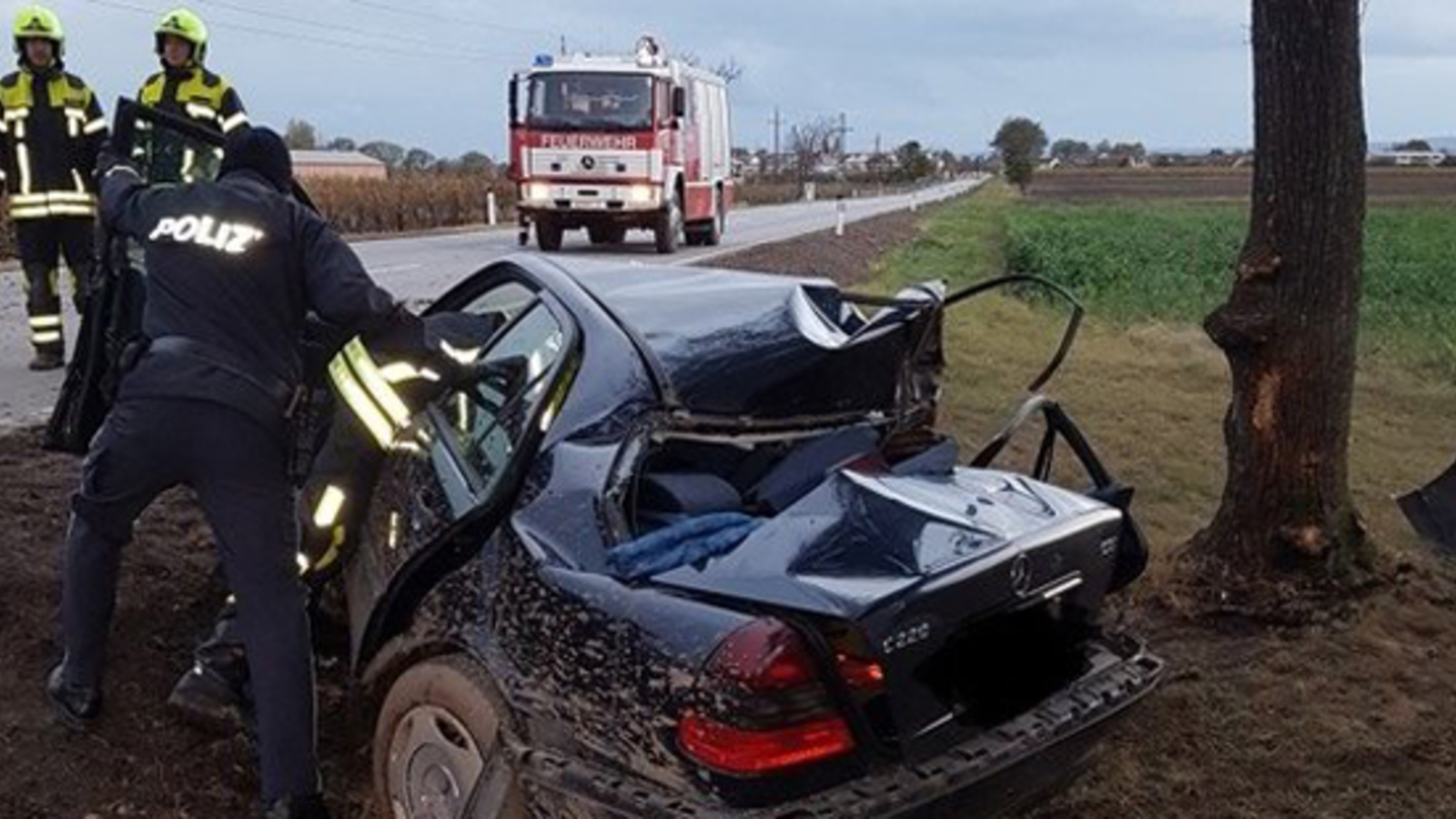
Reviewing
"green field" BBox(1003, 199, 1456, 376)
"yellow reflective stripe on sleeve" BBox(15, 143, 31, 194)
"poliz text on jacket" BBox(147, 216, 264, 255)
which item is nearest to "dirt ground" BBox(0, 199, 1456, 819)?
"poliz text on jacket" BBox(147, 216, 264, 255)

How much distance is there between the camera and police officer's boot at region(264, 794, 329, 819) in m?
3.24

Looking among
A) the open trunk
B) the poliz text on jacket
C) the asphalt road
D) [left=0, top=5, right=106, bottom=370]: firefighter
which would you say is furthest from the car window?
[left=0, top=5, right=106, bottom=370]: firefighter

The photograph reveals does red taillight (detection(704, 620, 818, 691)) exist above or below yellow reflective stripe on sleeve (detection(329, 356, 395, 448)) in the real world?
below

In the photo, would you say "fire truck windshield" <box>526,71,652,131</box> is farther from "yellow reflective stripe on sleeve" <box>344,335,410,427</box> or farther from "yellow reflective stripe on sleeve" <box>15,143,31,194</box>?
"yellow reflective stripe on sleeve" <box>344,335,410,427</box>

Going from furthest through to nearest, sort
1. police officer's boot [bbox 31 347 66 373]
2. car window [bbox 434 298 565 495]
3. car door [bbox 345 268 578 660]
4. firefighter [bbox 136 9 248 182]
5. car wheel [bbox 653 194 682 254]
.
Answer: car wheel [bbox 653 194 682 254], police officer's boot [bbox 31 347 66 373], firefighter [bbox 136 9 248 182], car window [bbox 434 298 565 495], car door [bbox 345 268 578 660]

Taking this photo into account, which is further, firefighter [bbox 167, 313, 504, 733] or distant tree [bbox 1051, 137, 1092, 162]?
distant tree [bbox 1051, 137, 1092, 162]

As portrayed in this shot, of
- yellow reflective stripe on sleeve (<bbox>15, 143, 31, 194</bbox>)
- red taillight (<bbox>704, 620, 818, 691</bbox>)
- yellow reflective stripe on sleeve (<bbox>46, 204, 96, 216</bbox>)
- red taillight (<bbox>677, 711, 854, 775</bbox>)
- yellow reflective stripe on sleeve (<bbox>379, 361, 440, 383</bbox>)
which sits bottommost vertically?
red taillight (<bbox>677, 711, 854, 775</bbox>)

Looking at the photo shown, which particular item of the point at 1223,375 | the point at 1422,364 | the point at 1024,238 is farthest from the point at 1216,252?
the point at 1223,375

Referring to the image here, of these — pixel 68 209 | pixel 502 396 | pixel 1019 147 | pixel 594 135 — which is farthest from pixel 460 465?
pixel 1019 147

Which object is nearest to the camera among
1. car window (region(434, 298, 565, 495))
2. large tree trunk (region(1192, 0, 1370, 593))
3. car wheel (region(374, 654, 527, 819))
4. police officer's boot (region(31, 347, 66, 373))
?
car wheel (region(374, 654, 527, 819))

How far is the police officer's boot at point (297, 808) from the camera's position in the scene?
127 inches

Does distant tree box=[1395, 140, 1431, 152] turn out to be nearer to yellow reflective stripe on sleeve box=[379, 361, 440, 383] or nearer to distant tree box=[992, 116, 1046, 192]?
distant tree box=[992, 116, 1046, 192]

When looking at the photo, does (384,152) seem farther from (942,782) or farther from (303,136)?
(942,782)

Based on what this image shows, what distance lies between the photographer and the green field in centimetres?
1750
